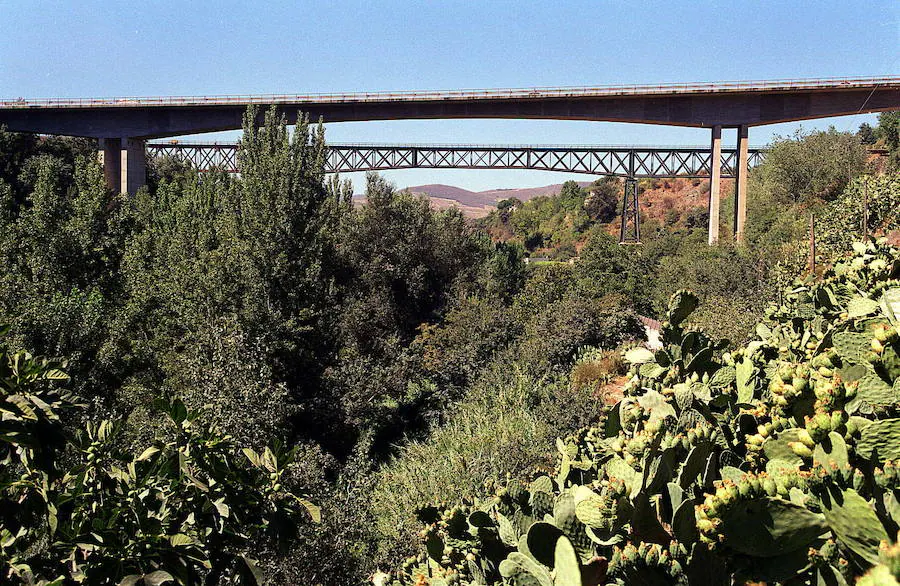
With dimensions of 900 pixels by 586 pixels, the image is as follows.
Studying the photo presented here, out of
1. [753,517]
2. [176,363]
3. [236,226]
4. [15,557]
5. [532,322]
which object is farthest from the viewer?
[532,322]

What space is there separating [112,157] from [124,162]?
133cm

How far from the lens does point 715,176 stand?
109 ft

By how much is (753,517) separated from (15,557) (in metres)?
2.73

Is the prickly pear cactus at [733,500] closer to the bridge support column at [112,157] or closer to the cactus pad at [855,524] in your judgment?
the cactus pad at [855,524]

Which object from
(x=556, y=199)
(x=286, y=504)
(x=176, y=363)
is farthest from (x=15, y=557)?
(x=556, y=199)

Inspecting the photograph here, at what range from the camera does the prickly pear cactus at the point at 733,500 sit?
1.64m

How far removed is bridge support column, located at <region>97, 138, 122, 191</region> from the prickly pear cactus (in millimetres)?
38595

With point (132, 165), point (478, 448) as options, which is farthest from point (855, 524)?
point (132, 165)

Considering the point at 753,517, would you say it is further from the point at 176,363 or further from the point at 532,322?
the point at 532,322

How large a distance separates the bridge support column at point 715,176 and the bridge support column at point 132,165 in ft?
96.9

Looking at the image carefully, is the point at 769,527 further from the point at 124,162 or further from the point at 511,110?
the point at 124,162

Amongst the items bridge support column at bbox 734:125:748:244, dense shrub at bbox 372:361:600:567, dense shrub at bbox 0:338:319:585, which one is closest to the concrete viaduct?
bridge support column at bbox 734:125:748:244

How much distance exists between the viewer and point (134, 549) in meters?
2.79

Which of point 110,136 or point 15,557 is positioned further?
point 110,136
